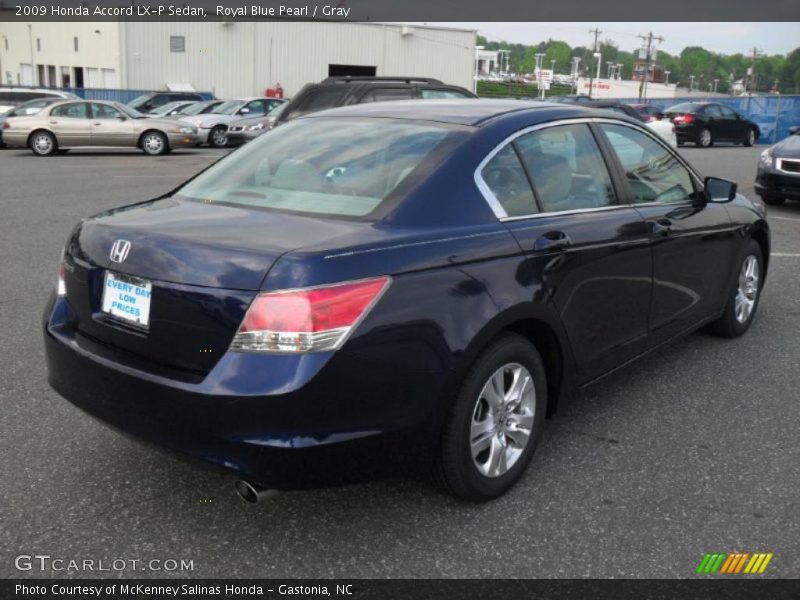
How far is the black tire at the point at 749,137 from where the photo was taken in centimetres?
3107

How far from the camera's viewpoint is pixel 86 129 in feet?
67.0

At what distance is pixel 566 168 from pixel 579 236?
414 mm

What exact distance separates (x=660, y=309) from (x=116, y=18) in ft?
129

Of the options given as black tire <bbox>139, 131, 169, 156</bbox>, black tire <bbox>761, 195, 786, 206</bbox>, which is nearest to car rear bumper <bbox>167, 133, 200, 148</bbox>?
black tire <bbox>139, 131, 169, 156</bbox>

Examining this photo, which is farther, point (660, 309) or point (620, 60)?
point (620, 60)

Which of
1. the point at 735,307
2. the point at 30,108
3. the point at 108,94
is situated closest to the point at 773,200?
the point at 735,307

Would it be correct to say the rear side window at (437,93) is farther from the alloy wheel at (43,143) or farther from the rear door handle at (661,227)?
the alloy wheel at (43,143)

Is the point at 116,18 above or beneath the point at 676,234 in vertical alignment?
above

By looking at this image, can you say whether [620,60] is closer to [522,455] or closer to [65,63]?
[65,63]

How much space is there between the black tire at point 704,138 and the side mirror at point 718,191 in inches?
1044

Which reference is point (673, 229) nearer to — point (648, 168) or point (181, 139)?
point (648, 168)

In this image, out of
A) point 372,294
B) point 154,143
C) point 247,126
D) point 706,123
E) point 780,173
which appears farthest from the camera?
point 706,123

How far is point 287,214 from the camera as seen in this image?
3.19 meters
